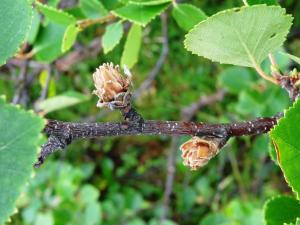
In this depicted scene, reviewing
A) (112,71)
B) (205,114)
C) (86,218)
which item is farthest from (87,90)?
(112,71)

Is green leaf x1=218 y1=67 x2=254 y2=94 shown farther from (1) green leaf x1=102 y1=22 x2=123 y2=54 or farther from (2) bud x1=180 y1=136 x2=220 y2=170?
(2) bud x1=180 y1=136 x2=220 y2=170

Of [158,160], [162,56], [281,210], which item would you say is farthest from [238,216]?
[281,210]

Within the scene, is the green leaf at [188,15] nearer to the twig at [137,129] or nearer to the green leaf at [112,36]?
the green leaf at [112,36]

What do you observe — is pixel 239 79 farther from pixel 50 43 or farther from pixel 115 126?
pixel 115 126

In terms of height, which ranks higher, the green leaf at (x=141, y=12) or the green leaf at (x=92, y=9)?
the green leaf at (x=92, y=9)

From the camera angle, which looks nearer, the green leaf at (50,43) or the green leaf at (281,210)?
the green leaf at (281,210)

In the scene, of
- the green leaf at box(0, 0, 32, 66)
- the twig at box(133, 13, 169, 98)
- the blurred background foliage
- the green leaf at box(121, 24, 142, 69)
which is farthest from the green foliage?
the green leaf at box(0, 0, 32, 66)

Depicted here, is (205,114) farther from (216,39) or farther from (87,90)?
(216,39)

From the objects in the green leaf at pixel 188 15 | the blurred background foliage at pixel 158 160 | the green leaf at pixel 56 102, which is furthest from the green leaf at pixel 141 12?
the blurred background foliage at pixel 158 160
